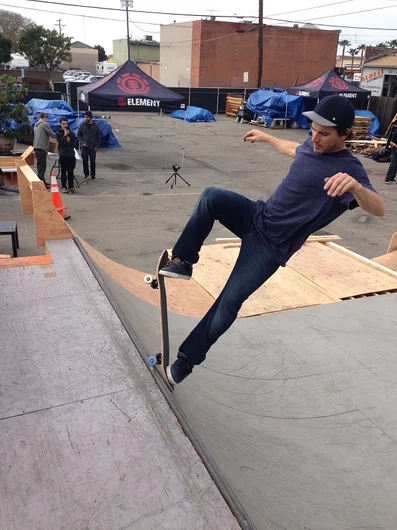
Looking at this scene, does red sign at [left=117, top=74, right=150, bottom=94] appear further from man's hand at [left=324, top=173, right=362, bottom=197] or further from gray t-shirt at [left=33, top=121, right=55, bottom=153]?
man's hand at [left=324, top=173, right=362, bottom=197]

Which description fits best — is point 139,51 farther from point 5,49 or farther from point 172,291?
point 172,291

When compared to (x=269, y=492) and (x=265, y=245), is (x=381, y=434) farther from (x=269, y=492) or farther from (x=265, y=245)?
(x=265, y=245)

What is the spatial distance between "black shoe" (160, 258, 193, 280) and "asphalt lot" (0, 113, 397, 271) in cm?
486

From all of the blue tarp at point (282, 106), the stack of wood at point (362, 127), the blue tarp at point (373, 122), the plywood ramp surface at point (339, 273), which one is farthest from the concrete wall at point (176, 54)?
the plywood ramp surface at point (339, 273)

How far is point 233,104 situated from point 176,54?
17303mm

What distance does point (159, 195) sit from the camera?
39.8 ft

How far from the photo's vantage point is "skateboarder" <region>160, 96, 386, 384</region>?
2471 mm

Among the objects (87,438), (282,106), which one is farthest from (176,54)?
(87,438)

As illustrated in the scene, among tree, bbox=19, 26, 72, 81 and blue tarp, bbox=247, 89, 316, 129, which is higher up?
tree, bbox=19, 26, 72, 81

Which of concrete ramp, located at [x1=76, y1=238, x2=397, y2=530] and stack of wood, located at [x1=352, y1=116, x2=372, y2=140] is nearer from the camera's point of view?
concrete ramp, located at [x1=76, y1=238, x2=397, y2=530]

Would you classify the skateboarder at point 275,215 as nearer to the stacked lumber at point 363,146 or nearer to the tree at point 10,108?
the tree at point 10,108

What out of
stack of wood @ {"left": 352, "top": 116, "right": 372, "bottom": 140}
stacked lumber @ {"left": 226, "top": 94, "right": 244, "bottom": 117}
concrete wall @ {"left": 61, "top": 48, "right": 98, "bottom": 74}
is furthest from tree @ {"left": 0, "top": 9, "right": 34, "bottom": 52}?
stack of wood @ {"left": 352, "top": 116, "right": 372, "bottom": 140}

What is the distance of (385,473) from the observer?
286cm

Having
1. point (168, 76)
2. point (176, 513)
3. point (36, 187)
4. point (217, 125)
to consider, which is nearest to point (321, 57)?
point (168, 76)
